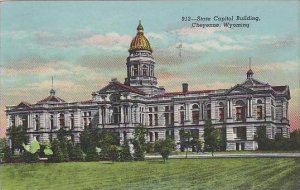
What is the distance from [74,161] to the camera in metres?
12.7

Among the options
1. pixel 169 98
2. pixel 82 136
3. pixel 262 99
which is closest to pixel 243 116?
pixel 262 99

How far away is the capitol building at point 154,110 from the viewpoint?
12.6 metres

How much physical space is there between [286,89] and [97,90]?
161 inches

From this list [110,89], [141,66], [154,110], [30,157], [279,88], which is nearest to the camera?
[279,88]

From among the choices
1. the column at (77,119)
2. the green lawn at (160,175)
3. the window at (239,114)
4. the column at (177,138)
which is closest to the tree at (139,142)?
the green lawn at (160,175)

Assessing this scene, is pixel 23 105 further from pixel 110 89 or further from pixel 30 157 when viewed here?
pixel 110 89

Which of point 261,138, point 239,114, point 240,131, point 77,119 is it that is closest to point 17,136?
point 77,119

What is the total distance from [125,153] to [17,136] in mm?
Answer: 2601

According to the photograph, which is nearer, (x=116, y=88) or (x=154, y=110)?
(x=116, y=88)

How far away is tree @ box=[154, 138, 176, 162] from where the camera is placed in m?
12.1

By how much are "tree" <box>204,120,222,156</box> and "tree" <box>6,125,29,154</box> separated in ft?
14.1

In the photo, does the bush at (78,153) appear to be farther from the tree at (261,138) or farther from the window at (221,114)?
the tree at (261,138)

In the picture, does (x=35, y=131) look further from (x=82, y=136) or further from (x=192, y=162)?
(x=192, y=162)

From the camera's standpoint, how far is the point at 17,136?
42.5ft
